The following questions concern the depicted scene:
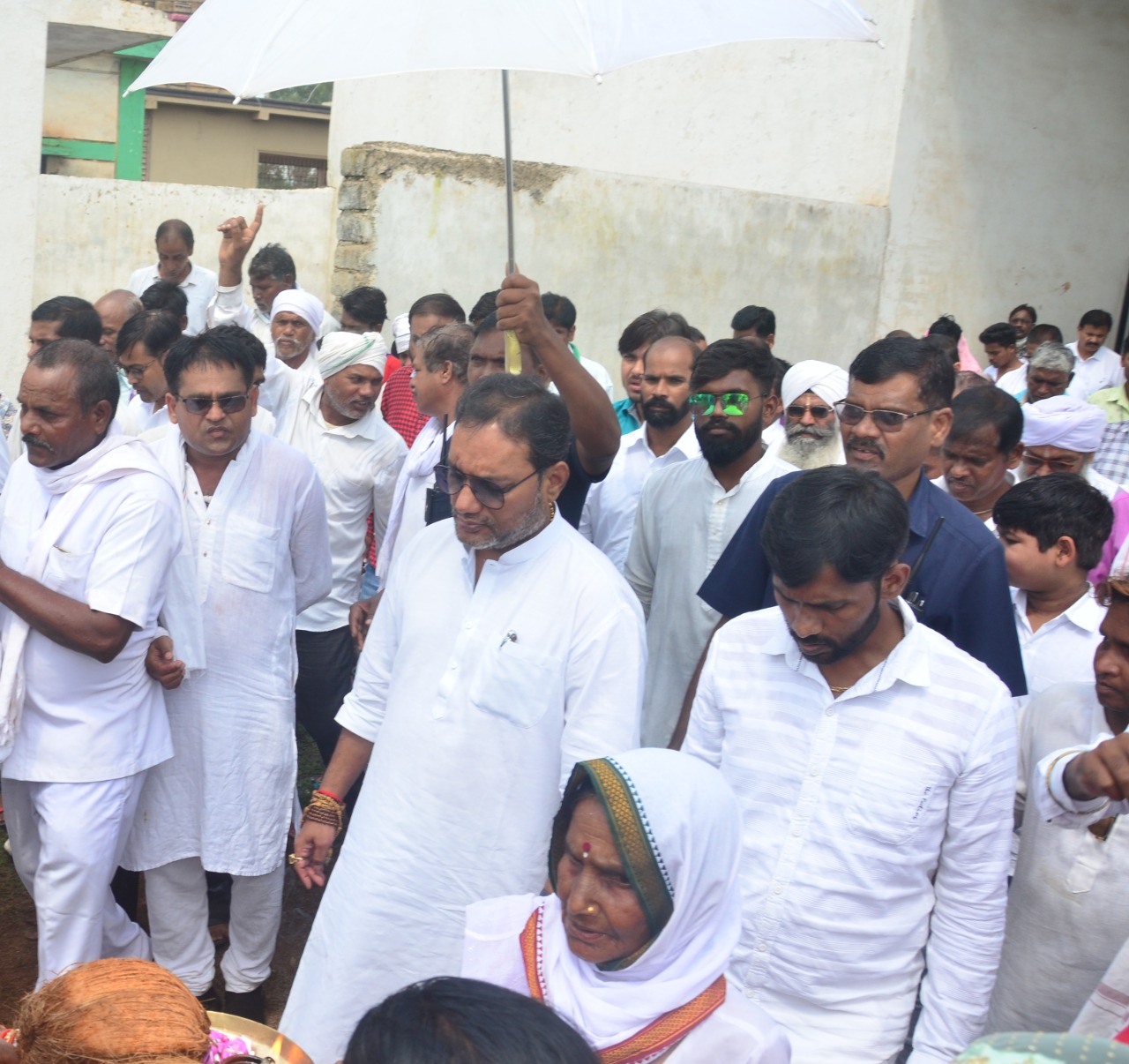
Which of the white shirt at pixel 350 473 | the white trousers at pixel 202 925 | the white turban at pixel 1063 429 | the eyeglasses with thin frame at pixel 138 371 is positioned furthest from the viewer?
the eyeglasses with thin frame at pixel 138 371

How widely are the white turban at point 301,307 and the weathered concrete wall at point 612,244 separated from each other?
10.2 feet

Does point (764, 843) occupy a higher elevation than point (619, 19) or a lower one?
lower

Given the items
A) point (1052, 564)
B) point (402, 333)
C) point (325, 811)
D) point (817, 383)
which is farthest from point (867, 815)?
point (402, 333)

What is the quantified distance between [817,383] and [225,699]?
2.70 meters

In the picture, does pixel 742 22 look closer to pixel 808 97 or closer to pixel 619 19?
pixel 619 19

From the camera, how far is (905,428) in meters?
3.56

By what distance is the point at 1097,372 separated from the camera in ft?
36.9

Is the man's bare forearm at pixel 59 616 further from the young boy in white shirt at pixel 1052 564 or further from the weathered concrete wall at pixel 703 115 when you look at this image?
the weathered concrete wall at pixel 703 115

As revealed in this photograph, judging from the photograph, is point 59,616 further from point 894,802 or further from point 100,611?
point 894,802

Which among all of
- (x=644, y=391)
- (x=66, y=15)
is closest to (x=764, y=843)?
(x=644, y=391)

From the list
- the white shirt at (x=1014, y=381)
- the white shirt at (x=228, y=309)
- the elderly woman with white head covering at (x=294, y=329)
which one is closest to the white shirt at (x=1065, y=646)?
the elderly woman with white head covering at (x=294, y=329)

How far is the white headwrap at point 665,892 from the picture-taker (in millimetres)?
2188

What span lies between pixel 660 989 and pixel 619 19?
109 inches

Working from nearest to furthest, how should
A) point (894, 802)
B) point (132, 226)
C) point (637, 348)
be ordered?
point (894, 802) < point (637, 348) < point (132, 226)
